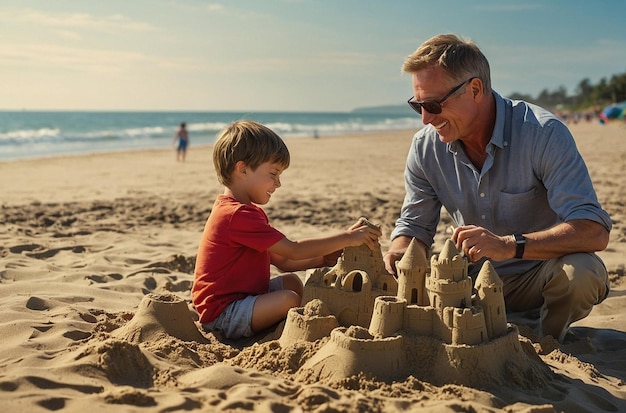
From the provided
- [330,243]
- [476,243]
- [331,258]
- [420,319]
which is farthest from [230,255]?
[476,243]

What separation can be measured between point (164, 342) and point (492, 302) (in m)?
Answer: 1.74

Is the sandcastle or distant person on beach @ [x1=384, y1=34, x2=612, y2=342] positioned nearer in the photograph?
the sandcastle

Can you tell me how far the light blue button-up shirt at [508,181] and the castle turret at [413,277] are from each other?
1166 millimetres

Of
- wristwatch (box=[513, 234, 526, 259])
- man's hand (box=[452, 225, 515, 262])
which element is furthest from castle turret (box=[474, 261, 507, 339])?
wristwatch (box=[513, 234, 526, 259])

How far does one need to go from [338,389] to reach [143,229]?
5.38 metres

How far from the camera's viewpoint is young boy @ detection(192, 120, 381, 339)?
3.81 metres

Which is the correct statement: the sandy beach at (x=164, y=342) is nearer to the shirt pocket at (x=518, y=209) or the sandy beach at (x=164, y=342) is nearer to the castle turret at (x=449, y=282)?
the castle turret at (x=449, y=282)

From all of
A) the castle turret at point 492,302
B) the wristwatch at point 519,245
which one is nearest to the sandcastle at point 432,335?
the castle turret at point 492,302

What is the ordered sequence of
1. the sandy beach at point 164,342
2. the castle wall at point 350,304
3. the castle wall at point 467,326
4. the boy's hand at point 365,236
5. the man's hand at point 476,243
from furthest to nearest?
the boy's hand at point 365,236
the castle wall at point 350,304
the man's hand at point 476,243
the castle wall at point 467,326
the sandy beach at point 164,342

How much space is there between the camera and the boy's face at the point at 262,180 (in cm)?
400

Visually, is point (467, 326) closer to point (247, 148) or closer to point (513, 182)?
point (513, 182)

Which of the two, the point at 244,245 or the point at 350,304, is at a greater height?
the point at 244,245

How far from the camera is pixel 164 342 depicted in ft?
11.3

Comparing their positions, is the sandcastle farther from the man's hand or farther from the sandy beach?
the man's hand
